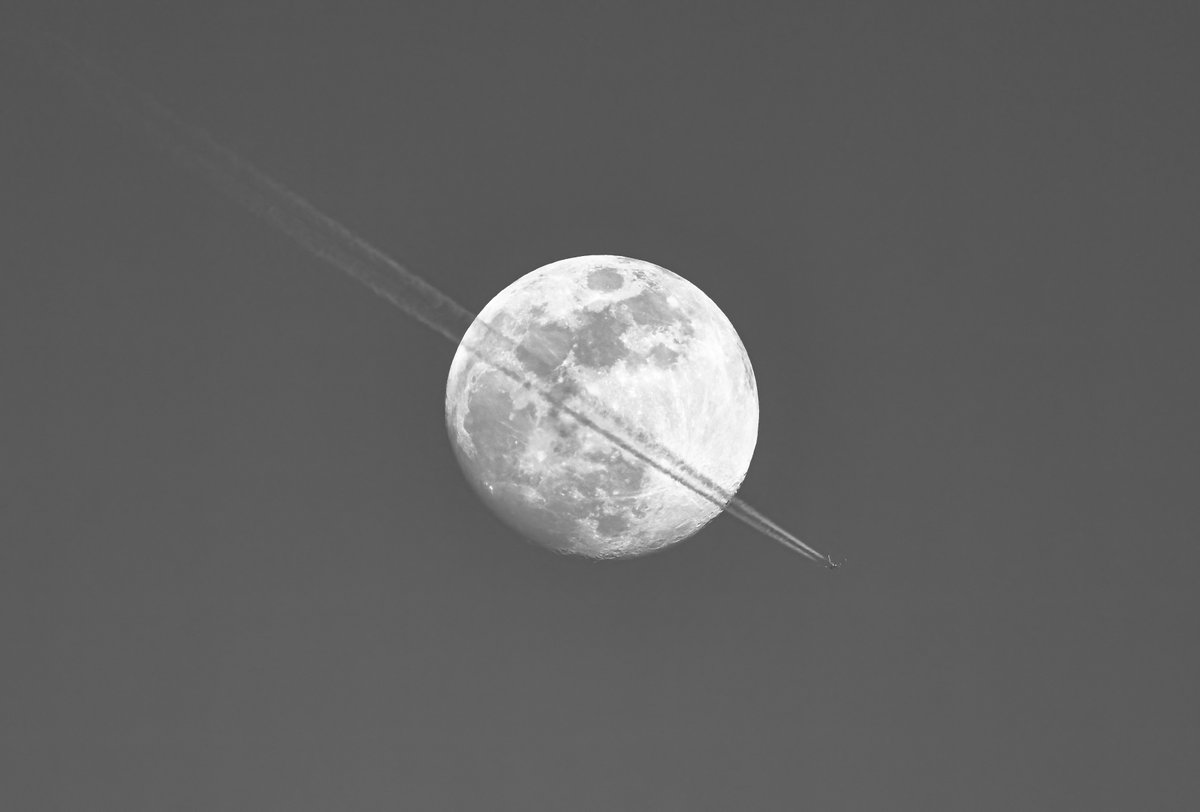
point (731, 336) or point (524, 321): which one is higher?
point (731, 336)

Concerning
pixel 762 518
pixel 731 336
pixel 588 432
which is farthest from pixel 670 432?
pixel 762 518

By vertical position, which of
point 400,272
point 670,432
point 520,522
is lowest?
point 520,522

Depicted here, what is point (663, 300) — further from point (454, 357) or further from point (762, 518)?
point (762, 518)

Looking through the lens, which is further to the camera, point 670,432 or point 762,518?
point 762,518

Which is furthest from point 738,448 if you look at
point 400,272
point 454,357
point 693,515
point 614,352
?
point 400,272

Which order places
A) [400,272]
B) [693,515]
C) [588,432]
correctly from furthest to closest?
[400,272]
[693,515]
[588,432]

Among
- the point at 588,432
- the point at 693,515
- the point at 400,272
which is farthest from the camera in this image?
the point at 400,272

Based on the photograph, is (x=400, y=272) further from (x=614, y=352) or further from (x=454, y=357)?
(x=614, y=352)
